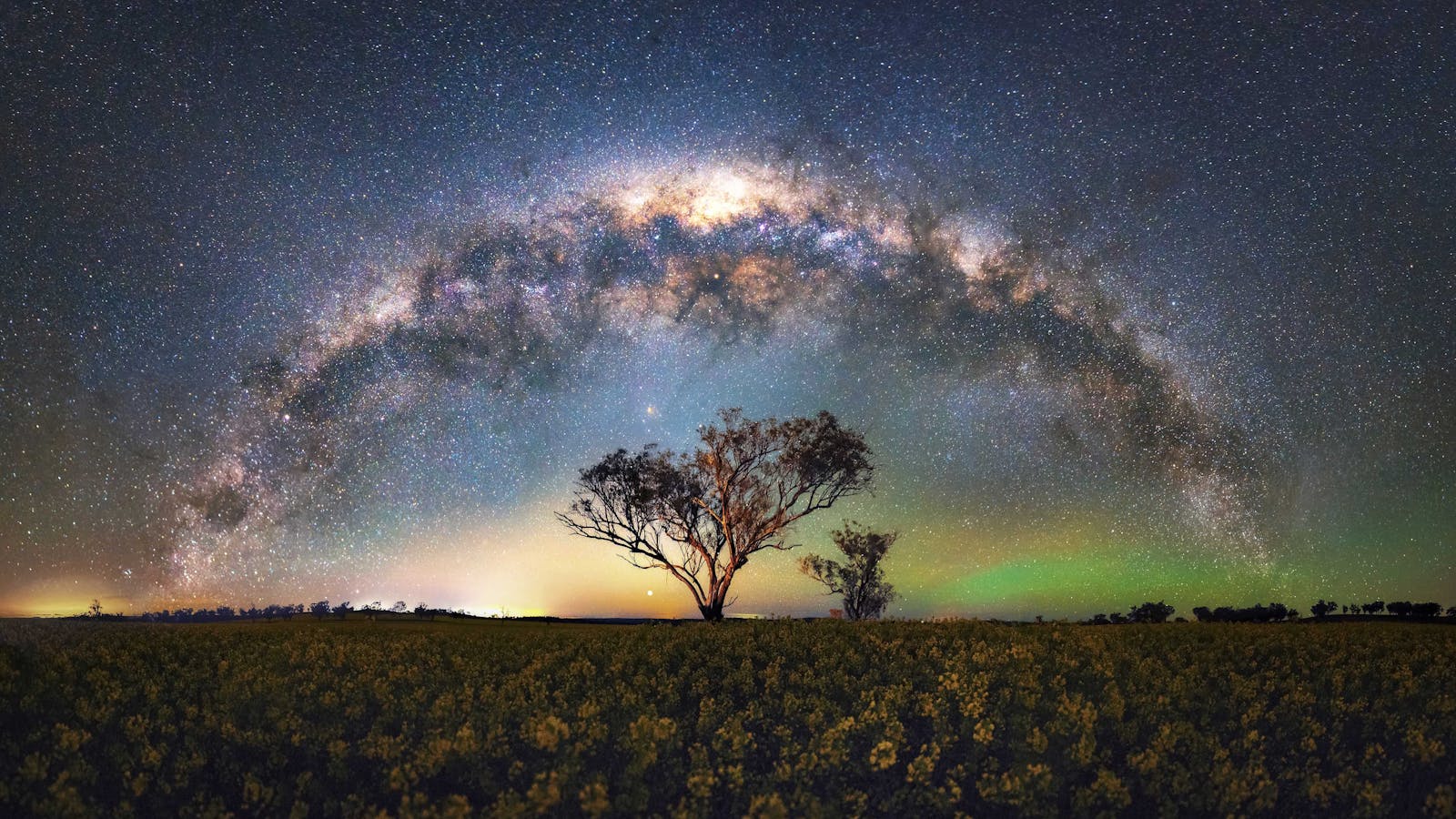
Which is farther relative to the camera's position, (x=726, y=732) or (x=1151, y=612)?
(x=1151, y=612)

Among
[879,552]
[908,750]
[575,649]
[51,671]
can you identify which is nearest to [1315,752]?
[908,750]

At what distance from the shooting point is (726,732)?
1012 cm

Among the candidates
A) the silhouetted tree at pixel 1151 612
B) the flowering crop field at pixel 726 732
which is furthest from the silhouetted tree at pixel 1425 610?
the flowering crop field at pixel 726 732

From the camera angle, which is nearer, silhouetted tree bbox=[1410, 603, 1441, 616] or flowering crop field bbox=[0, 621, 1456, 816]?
flowering crop field bbox=[0, 621, 1456, 816]

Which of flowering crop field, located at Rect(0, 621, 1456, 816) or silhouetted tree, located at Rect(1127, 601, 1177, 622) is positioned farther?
silhouetted tree, located at Rect(1127, 601, 1177, 622)

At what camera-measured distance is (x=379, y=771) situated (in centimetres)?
1016

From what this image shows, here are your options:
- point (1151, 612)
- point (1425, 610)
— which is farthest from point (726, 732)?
point (1425, 610)

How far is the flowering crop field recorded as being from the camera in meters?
9.44

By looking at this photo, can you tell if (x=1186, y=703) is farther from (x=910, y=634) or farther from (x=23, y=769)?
(x=23, y=769)

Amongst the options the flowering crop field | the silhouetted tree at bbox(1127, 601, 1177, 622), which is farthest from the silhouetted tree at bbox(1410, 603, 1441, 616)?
the flowering crop field

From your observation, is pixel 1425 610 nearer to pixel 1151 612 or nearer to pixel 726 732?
pixel 1151 612

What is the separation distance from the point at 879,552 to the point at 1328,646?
60.3 m

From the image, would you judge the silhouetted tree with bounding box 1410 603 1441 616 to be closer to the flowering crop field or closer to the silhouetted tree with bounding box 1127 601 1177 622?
the silhouetted tree with bounding box 1127 601 1177 622

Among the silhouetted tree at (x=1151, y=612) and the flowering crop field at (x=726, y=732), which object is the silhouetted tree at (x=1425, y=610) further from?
the flowering crop field at (x=726, y=732)
